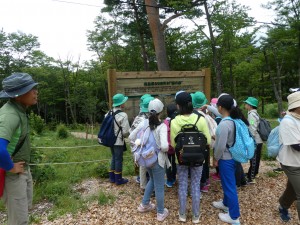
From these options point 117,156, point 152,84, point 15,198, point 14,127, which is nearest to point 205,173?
point 117,156

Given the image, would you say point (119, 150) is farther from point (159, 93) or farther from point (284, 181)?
point (284, 181)

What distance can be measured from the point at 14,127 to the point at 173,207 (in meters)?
2.63

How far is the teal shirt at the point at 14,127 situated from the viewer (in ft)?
6.55

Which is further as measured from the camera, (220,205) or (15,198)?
(220,205)

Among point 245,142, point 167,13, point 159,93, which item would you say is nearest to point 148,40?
point 167,13

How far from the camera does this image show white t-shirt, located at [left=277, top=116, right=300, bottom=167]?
2771 mm

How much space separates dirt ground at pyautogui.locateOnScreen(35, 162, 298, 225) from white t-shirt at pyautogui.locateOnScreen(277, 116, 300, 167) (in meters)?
1.06

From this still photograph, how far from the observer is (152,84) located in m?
5.43

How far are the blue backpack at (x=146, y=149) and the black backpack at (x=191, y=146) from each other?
341 millimetres

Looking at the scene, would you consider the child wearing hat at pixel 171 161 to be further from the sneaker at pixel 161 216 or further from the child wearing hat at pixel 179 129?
the sneaker at pixel 161 216

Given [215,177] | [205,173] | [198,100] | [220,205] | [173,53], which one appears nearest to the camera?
[220,205]

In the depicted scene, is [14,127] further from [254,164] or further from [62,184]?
[254,164]

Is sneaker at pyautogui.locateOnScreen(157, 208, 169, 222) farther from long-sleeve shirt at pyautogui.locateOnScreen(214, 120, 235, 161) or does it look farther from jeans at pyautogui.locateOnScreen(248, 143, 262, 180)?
jeans at pyautogui.locateOnScreen(248, 143, 262, 180)

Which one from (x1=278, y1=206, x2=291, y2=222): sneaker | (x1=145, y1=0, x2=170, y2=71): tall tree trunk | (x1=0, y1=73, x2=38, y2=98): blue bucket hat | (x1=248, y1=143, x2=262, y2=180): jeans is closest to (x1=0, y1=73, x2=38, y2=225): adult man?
(x1=0, y1=73, x2=38, y2=98): blue bucket hat
